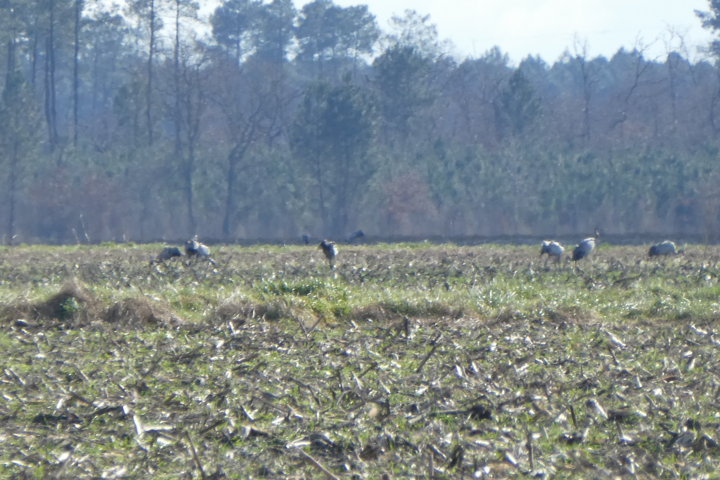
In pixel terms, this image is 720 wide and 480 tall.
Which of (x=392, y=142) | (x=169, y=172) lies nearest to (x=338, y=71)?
(x=392, y=142)

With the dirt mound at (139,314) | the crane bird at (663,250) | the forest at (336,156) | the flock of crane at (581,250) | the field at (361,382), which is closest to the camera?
the field at (361,382)

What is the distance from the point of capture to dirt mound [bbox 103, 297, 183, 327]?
36.5 ft

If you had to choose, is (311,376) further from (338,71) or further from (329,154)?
(338,71)

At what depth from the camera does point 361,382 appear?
25.0 ft

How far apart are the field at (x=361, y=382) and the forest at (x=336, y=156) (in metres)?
27.0

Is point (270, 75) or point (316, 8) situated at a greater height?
point (316, 8)

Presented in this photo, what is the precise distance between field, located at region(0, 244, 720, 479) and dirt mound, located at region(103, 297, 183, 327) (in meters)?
0.03

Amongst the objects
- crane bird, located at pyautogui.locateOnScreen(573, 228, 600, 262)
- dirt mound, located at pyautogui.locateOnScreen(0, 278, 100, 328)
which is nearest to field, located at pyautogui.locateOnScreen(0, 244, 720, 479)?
dirt mound, located at pyautogui.locateOnScreen(0, 278, 100, 328)

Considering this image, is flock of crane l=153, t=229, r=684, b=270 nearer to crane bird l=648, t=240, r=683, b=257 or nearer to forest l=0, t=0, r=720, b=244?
crane bird l=648, t=240, r=683, b=257

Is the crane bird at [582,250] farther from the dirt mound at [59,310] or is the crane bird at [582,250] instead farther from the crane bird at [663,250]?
the dirt mound at [59,310]

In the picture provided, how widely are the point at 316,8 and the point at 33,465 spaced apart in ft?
203

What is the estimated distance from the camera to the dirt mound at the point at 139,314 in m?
11.1

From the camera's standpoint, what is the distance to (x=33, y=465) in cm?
554

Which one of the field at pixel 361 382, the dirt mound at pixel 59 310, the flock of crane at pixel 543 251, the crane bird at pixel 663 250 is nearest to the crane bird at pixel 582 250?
the flock of crane at pixel 543 251
